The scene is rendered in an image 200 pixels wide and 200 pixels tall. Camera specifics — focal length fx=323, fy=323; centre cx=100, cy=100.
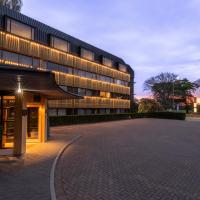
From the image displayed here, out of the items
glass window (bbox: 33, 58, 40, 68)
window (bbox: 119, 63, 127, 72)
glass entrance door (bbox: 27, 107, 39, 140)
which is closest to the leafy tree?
window (bbox: 119, 63, 127, 72)

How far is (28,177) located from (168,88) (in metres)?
85.5

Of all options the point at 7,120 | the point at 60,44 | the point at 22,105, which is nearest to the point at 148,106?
the point at 60,44

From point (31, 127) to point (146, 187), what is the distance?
39.8ft

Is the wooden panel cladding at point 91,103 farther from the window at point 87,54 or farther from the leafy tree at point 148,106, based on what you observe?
the leafy tree at point 148,106

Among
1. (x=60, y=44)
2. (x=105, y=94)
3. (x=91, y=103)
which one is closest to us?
(x=60, y=44)

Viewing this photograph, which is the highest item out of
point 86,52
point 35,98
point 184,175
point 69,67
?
point 86,52

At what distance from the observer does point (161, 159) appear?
13.9 meters

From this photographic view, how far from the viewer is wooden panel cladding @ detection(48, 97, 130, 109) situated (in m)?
39.3

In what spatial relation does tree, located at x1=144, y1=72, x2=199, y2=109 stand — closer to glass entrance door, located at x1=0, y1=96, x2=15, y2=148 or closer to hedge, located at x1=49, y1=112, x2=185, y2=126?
hedge, located at x1=49, y1=112, x2=185, y2=126

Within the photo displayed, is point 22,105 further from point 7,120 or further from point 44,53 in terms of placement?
point 44,53

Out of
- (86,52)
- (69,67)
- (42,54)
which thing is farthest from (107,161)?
(86,52)

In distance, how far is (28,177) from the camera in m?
9.82

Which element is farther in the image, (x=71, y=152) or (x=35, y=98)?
(x=35, y=98)

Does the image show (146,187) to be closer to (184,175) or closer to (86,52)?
(184,175)
